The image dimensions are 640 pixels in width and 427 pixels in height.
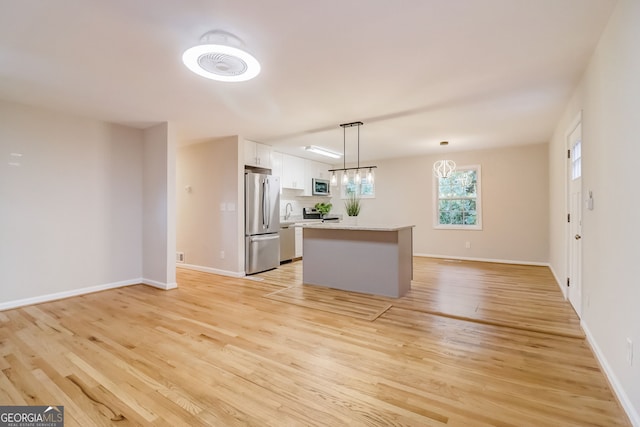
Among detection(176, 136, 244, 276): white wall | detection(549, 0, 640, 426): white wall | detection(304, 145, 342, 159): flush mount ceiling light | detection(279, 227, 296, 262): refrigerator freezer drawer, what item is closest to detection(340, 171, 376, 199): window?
detection(304, 145, 342, 159): flush mount ceiling light

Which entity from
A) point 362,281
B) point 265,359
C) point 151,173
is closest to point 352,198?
point 362,281

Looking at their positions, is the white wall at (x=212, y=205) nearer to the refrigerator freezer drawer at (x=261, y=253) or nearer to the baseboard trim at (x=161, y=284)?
the refrigerator freezer drawer at (x=261, y=253)

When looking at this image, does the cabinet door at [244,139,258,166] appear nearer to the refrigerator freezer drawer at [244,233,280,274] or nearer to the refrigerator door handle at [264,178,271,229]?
the refrigerator door handle at [264,178,271,229]

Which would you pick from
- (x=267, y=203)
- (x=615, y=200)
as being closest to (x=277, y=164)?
(x=267, y=203)

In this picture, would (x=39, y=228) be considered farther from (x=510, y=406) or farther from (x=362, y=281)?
(x=510, y=406)

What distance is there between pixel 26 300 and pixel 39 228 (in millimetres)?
887

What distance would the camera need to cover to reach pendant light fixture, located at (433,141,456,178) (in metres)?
6.46

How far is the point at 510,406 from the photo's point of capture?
5.54ft

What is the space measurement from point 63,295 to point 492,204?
761 cm

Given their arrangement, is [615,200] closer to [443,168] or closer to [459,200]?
[443,168]

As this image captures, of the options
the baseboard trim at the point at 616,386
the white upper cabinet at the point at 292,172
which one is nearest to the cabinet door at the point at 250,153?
the white upper cabinet at the point at 292,172

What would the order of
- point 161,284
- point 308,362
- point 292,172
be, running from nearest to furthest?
point 308,362, point 161,284, point 292,172

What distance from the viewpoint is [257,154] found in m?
5.53

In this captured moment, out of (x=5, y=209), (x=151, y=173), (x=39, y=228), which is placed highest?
(x=151, y=173)
